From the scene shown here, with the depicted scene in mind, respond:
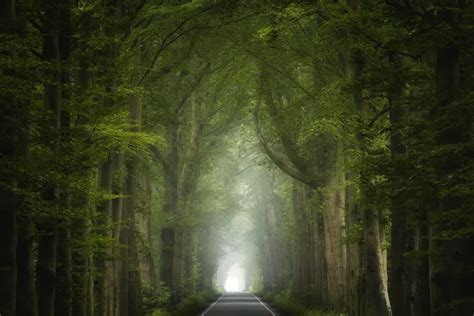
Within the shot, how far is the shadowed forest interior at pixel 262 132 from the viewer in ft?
34.0

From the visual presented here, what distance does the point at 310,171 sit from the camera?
25.2 meters

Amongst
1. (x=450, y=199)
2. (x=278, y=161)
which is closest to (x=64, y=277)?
(x=450, y=199)

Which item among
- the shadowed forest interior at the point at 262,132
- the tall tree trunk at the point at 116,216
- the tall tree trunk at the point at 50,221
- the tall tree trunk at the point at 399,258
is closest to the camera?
the shadowed forest interior at the point at 262,132

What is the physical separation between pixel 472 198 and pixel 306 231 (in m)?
25.8

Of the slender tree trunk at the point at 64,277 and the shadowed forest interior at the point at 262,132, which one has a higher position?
the shadowed forest interior at the point at 262,132

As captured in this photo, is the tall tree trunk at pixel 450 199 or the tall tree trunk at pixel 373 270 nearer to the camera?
the tall tree trunk at pixel 450 199

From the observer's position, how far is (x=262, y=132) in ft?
96.2

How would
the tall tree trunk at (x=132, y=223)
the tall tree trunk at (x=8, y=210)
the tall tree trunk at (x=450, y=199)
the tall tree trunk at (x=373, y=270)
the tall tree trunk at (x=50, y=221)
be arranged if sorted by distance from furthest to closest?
the tall tree trunk at (x=132, y=223), the tall tree trunk at (x=373, y=270), the tall tree trunk at (x=50, y=221), the tall tree trunk at (x=450, y=199), the tall tree trunk at (x=8, y=210)

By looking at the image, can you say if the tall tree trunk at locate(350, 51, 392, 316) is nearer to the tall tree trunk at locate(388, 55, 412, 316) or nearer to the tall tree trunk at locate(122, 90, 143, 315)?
the tall tree trunk at locate(388, 55, 412, 316)

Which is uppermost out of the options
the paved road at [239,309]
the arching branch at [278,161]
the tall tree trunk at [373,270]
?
the arching branch at [278,161]

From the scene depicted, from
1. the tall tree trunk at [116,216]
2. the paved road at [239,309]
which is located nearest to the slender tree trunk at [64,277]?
the tall tree trunk at [116,216]

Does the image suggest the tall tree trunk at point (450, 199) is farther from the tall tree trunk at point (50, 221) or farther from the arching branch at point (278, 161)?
the arching branch at point (278, 161)

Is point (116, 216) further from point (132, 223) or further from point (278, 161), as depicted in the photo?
point (278, 161)

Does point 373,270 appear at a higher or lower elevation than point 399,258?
lower
